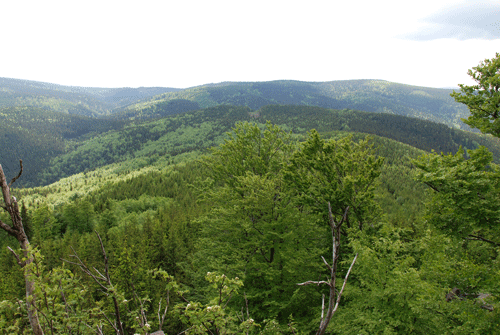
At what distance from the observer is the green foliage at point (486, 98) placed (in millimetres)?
9414

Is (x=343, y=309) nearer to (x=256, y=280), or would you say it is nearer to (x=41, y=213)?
(x=256, y=280)

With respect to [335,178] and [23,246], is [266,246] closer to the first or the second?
[335,178]

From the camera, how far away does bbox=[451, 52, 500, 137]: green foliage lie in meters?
9.41

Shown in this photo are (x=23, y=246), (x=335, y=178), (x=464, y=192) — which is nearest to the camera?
(x=23, y=246)

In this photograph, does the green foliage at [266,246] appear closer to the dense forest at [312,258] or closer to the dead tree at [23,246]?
the dense forest at [312,258]

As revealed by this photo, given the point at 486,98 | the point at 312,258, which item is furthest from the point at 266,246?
the point at 486,98

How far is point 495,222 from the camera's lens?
8914mm

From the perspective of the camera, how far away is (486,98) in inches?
388

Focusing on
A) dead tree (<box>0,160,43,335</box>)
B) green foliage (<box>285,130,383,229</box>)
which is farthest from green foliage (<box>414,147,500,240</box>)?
dead tree (<box>0,160,43,335</box>)

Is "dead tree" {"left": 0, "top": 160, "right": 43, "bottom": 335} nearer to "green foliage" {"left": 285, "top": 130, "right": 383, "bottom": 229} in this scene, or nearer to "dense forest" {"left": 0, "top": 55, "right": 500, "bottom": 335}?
"dense forest" {"left": 0, "top": 55, "right": 500, "bottom": 335}

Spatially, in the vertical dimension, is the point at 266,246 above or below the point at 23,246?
below

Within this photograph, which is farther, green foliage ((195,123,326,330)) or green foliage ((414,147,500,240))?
green foliage ((195,123,326,330))

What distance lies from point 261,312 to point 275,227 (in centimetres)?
505

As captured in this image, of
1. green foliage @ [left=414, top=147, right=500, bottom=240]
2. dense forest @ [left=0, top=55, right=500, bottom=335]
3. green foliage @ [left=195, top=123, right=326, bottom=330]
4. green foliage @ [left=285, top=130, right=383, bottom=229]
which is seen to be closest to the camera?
dense forest @ [left=0, top=55, right=500, bottom=335]
